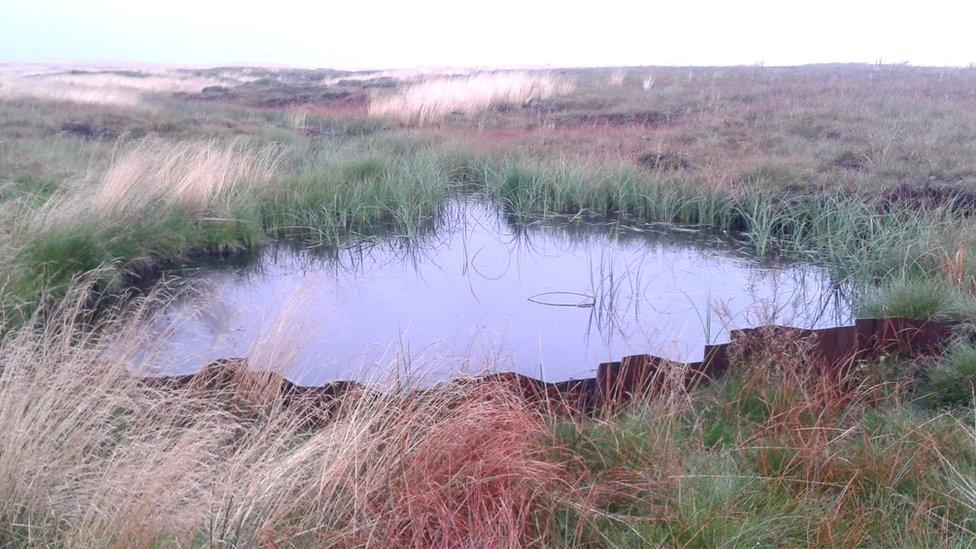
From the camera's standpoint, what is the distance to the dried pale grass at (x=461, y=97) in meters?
16.6

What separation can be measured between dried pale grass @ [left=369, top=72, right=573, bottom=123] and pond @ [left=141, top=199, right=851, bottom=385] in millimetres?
7985

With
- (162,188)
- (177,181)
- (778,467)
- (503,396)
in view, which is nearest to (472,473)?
(503,396)

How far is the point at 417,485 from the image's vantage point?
2814mm

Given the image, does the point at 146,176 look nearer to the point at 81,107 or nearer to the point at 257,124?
the point at 257,124

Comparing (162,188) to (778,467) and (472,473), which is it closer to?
(472,473)

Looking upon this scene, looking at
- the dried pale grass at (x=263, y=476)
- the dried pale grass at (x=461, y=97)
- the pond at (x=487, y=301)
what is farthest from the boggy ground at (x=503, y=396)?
the dried pale grass at (x=461, y=97)

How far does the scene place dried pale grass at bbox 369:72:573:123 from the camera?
54.4 feet

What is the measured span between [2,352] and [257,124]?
13.4 meters

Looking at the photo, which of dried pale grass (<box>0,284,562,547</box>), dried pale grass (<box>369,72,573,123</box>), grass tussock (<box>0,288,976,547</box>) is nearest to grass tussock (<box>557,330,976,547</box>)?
grass tussock (<box>0,288,976,547</box>)

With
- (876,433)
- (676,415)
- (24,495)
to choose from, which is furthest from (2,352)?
(876,433)

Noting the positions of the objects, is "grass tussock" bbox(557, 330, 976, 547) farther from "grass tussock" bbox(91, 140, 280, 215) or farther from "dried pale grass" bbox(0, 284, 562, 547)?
"grass tussock" bbox(91, 140, 280, 215)

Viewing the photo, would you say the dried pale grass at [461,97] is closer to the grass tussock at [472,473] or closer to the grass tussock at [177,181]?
the grass tussock at [177,181]

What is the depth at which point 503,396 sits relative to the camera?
11.8 feet

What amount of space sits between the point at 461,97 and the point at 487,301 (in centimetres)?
1209
